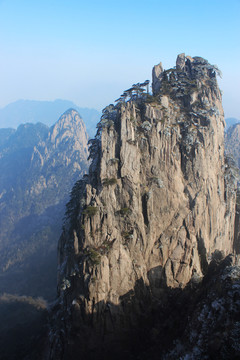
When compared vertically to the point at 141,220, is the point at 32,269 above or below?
above

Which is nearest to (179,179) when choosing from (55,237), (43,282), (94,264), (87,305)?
(94,264)

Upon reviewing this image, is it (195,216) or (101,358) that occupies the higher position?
(195,216)

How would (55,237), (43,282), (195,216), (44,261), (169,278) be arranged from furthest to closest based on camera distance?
(55,237), (44,261), (43,282), (195,216), (169,278)

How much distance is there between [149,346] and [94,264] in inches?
615

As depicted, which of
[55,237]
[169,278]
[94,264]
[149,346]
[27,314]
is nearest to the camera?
[149,346]

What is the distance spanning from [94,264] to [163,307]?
1508 centimetres

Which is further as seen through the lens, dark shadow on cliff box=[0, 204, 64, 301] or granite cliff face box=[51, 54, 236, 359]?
dark shadow on cliff box=[0, 204, 64, 301]

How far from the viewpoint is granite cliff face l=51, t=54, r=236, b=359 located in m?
44.1

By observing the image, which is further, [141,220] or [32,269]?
[32,269]

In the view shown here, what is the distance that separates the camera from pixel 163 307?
152ft

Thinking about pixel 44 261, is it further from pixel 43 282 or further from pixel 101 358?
pixel 101 358

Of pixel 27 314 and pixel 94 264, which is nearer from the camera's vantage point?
pixel 94 264

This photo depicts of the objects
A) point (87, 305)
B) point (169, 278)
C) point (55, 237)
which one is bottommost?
point (87, 305)

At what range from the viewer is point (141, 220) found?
164 ft
